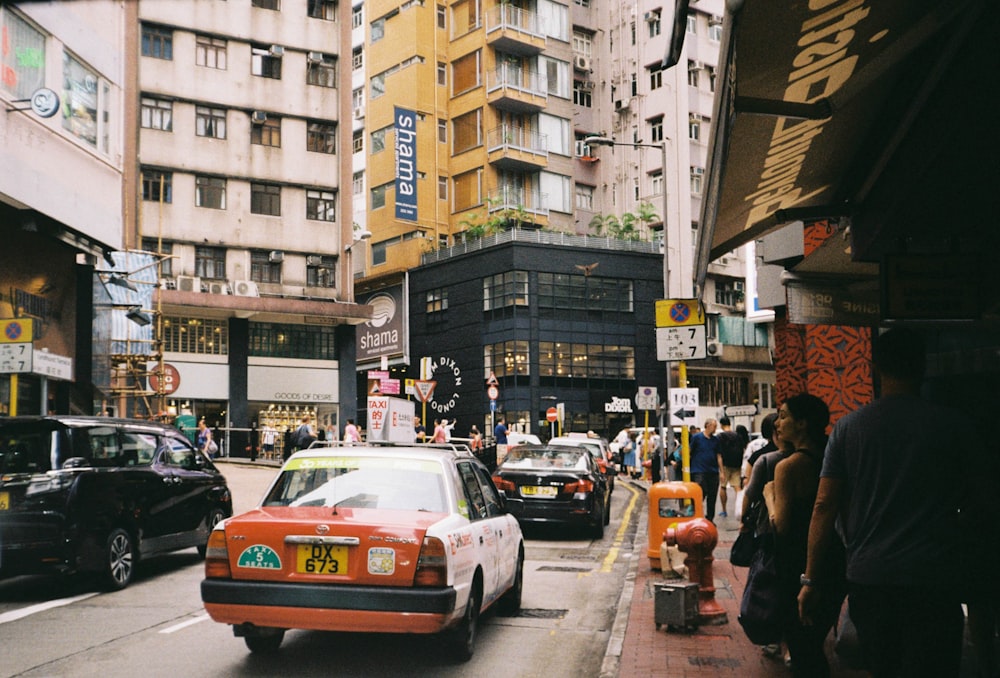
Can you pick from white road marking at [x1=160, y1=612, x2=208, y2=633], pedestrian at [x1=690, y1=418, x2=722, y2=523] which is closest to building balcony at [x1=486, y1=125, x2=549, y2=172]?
pedestrian at [x1=690, y1=418, x2=722, y2=523]

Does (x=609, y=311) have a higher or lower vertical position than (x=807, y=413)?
higher

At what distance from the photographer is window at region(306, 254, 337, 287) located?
44.1 m

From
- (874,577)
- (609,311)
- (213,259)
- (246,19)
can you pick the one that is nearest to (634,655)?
(874,577)

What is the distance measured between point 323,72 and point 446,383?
17.3 metres

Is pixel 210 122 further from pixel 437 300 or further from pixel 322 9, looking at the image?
pixel 437 300

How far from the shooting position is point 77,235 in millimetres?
21047

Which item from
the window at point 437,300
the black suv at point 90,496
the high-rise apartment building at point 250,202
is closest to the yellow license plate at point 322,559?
the black suv at point 90,496

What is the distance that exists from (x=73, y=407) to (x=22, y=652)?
15.7m

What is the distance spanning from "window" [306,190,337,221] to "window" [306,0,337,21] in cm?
734

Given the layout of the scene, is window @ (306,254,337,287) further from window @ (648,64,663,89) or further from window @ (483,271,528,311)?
window @ (648,64,663,89)

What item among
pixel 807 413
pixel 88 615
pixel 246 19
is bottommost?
pixel 88 615

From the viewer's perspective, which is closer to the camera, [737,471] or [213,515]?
[213,515]

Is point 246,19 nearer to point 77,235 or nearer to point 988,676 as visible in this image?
point 77,235

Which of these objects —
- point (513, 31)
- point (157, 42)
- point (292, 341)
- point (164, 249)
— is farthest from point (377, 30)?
point (164, 249)
